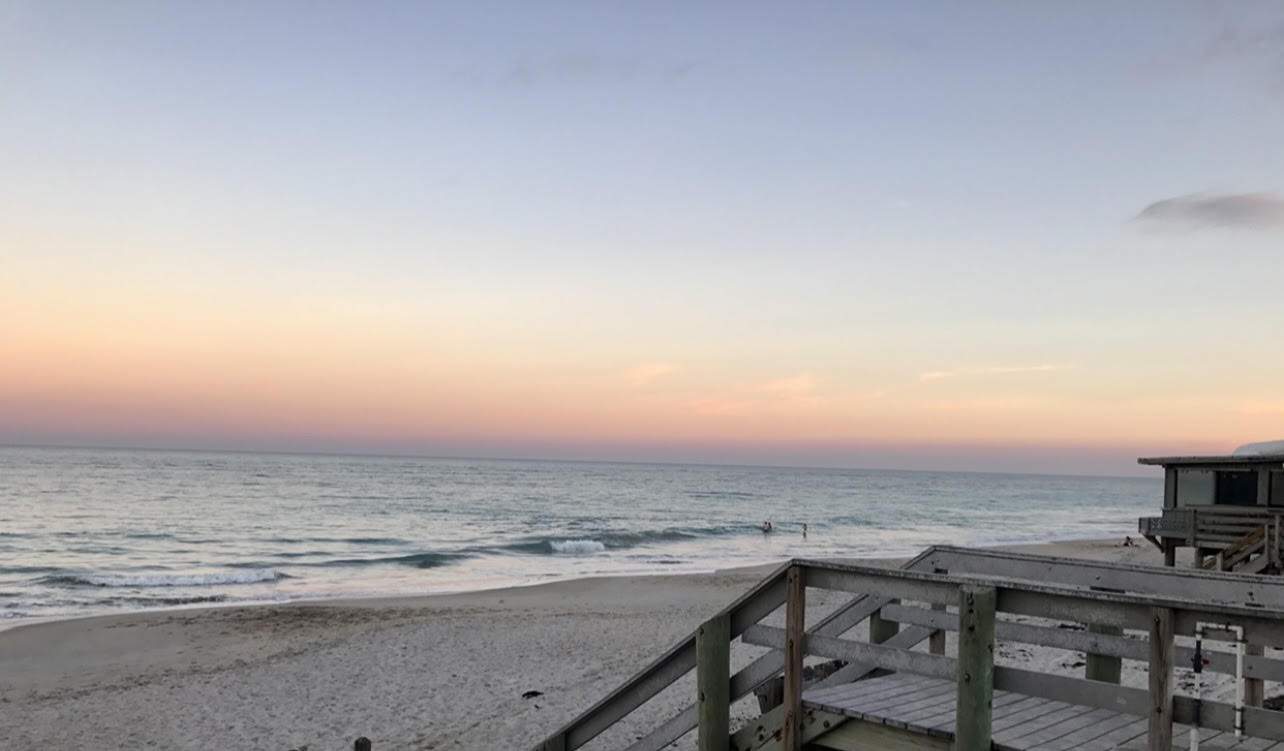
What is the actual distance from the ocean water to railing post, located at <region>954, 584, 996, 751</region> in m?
24.1

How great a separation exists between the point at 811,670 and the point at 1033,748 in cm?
213

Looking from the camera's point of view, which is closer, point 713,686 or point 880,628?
point 713,686

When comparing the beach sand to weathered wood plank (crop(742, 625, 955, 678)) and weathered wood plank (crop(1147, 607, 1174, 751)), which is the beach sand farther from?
weathered wood plank (crop(1147, 607, 1174, 751))

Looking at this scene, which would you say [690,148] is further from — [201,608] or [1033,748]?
[1033,748]

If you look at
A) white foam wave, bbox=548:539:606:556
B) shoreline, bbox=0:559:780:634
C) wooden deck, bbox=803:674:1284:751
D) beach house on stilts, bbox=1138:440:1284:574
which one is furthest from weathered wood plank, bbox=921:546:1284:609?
white foam wave, bbox=548:539:606:556

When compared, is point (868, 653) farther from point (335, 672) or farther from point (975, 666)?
point (335, 672)

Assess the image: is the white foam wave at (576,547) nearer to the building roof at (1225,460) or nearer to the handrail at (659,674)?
the building roof at (1225,460)

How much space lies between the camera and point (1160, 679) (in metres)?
4.27

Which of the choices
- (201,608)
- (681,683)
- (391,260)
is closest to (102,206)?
(391,260)

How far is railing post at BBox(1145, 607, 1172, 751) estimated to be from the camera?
424 cm

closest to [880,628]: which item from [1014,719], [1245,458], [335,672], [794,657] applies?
[1014,719]

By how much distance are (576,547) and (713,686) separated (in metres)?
38.8

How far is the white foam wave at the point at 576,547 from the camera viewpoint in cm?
4278

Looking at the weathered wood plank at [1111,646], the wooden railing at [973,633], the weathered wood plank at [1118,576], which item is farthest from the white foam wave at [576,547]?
the weathered wood plank at [1111,646]
